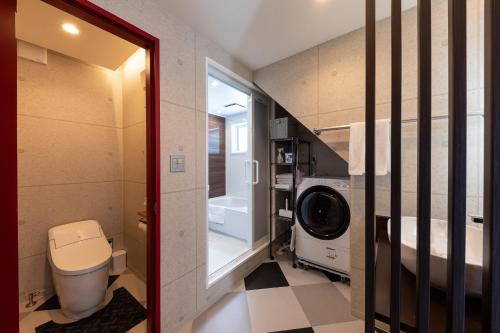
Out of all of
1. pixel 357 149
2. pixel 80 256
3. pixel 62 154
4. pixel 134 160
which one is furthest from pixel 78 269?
pixel 357 149

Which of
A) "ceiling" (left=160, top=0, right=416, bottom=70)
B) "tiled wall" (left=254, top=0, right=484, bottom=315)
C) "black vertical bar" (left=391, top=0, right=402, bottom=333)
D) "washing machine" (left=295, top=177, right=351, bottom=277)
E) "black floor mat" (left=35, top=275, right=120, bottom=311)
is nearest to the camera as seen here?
"black vertical bar" (left=391, top=0, right=402, bottom=333)

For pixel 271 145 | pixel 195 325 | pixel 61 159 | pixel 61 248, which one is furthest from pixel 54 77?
pixel 195 325

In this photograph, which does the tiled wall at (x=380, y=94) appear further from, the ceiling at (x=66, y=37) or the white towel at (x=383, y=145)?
the ceiling at (x=66, y=37)

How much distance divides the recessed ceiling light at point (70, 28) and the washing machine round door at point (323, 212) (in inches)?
105

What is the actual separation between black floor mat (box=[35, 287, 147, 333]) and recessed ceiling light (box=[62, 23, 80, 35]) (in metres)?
2.44

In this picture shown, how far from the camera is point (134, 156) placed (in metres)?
2.17

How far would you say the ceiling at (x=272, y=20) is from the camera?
1.36 meters

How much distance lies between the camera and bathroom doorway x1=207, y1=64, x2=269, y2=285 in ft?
7.65

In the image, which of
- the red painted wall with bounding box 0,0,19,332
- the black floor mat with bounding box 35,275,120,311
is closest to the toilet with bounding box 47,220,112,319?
the black floor mat with bounding box 35,275,120,311

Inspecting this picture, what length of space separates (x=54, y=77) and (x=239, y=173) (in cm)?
296

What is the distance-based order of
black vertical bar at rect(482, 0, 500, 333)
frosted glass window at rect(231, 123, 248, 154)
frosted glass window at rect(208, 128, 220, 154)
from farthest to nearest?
frosted glass window at rect(231, 123, 248, 154) → frosted glass window at rect(208, 128, 220, 154) → black vertical bar at rect(482, 0, 500, 333)

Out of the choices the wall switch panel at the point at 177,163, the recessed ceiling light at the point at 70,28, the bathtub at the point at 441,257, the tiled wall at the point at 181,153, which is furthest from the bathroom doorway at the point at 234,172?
the bathtub at the point at 441,257

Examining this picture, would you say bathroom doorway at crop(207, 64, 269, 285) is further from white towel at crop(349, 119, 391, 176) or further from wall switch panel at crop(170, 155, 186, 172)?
white towel at crop(349, 119, 391, 176)

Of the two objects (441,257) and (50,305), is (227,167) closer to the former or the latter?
(50,305)
